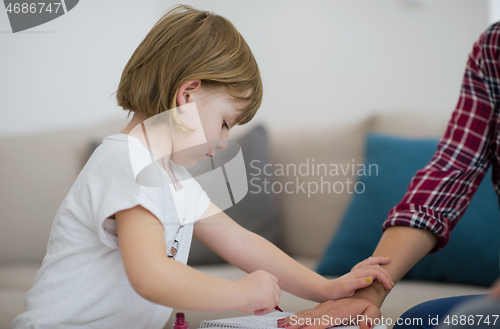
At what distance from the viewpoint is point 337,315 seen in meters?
0.63

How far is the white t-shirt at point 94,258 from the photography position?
554mm

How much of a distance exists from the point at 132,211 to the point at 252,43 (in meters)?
0.83

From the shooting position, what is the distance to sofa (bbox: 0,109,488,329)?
3.19ft

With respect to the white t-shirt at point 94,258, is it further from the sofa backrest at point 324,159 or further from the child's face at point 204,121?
the sofa backrest at point 324,159

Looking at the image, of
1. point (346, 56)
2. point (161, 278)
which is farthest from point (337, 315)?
point (346, 56)

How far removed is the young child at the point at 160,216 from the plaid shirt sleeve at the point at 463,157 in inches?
4.6

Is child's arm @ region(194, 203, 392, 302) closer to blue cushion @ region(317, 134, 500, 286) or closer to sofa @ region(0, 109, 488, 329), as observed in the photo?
sofa @ region(0, 109, 488, 329)

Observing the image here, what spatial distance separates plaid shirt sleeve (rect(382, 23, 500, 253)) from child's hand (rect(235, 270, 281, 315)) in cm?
30

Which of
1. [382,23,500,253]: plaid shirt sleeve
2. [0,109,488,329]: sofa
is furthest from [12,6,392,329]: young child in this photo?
[0,109,488,329]: sofa

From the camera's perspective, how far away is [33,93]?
1.02 m

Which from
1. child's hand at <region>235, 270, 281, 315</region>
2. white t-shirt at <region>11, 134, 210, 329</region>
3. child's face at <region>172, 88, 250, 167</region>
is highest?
child's face at <region>172, 88, 250, 167</region>

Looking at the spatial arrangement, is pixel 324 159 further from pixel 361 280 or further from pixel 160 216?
pixel 160 216

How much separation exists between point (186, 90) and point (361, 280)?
0.41 metres

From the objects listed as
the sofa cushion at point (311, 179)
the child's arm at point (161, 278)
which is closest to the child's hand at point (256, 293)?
the child's arm at point (161, 278)
